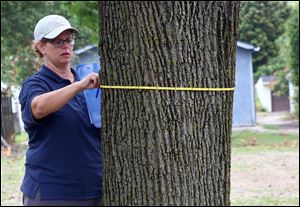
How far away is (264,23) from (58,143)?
4985 centimetres

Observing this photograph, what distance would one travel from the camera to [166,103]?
110 inches

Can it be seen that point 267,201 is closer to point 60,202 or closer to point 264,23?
point 60,202

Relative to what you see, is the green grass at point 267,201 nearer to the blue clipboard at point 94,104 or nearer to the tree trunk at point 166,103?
the blue clipboard at point 94,104

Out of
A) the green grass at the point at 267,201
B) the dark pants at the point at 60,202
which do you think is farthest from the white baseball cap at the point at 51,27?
the green grass at the point at 267,201

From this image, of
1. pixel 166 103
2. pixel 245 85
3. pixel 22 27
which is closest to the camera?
pixel 166 103

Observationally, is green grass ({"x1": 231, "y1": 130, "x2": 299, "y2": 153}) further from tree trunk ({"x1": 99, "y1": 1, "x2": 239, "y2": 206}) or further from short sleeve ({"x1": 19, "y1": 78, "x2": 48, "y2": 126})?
tree trunk ({"x1": 99, "y1": 1, "x2": 239, "y2": 206})

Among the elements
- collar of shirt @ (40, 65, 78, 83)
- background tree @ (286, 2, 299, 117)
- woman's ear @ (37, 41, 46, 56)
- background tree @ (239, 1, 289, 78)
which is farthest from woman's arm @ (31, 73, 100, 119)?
background tree @ (239, 1, 289, 78)

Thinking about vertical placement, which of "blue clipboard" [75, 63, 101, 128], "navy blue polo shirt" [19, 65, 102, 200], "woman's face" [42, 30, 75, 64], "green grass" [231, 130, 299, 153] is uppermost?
"woman's face" [42, 30, 75, 64]

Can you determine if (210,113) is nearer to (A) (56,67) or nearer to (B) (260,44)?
(A) (56,67)

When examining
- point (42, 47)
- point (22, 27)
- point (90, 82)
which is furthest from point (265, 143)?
point (90, 82)

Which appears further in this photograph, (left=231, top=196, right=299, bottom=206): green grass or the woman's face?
(left=231, top=196, right=299, bottom=206): green grass

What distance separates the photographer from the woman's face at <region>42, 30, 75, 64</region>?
343cm

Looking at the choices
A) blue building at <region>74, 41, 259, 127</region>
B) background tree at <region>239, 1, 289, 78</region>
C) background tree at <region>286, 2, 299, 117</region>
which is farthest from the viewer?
background tree at <region>239, 1, 289, 78</region>

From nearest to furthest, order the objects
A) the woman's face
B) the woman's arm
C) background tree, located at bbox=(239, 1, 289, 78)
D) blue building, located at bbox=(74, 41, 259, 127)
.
Result: the woman's arm, the woman's face, blue building, located at bbox=(74, 41, 259, 127), background tree, located at bbox=(239, 1, 289, 78)
